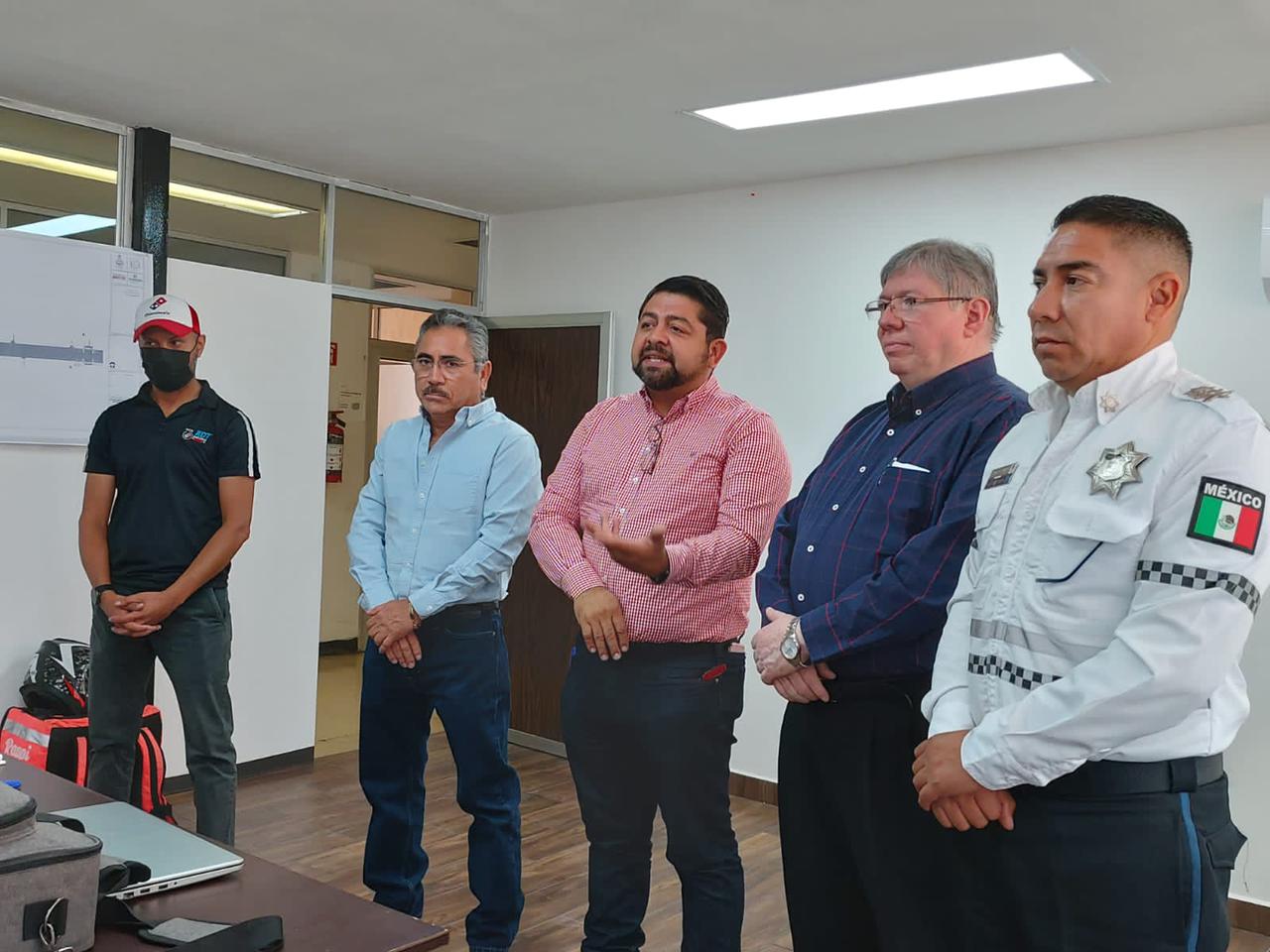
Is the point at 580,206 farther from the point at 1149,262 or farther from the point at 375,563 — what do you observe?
the point at 1149,262

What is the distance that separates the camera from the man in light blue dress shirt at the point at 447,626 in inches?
109

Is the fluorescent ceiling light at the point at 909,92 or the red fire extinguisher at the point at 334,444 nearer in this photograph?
the fluorescent ceiling light at the point at 909,92

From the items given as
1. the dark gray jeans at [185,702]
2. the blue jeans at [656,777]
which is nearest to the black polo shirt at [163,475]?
the dark gray jeans at [185,702]

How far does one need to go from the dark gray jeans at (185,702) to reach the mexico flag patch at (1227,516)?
2.55 metres

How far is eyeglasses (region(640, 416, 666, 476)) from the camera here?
2473mm

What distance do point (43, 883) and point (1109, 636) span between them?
4.08ft

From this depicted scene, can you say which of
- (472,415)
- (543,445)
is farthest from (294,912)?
(543,445)

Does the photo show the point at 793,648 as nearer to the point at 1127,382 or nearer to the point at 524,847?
the point at 1127,382

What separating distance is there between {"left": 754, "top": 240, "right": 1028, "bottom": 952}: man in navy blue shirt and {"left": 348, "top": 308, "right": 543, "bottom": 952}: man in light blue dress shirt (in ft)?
3.07

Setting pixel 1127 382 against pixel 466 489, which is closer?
pixel 1127 382

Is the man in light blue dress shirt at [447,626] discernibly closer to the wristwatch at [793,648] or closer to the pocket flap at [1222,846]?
the wristwatch at [793,648]

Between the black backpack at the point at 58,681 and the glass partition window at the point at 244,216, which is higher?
the glass partition window at the point at 244,216

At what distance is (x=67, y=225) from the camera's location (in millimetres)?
4109

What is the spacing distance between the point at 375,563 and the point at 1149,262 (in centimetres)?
200
